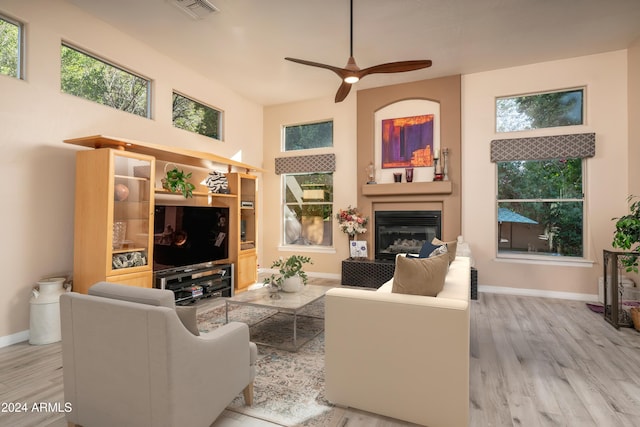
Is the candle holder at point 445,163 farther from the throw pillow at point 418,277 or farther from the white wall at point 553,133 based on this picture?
the throw pillow at point 418,277

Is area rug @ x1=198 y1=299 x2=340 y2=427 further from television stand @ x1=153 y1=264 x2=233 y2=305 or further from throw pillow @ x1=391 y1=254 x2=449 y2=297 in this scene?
throw pillow @ x1=391 y1=254 x2=449 y2=297

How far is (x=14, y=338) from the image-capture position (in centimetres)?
291

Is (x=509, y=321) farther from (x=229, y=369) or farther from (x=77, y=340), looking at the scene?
(x=77, y=340)

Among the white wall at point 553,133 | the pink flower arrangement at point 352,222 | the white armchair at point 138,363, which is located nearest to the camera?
the white armchair at point 138,363

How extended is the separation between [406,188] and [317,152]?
1927 millimetres

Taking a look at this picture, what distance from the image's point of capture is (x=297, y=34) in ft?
13.0

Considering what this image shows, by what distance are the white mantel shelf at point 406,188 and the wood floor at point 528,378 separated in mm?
2225

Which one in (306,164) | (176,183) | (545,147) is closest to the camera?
(176,183)

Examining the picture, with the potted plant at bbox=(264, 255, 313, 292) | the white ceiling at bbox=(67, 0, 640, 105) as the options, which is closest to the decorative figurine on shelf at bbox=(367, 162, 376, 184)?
the white ceiling at bbox=(67, 0, 640, 105)

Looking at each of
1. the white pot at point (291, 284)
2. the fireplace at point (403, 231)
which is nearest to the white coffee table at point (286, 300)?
the white pot at point (291, 284)

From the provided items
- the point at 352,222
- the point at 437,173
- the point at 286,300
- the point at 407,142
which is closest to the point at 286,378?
the point at 286,300

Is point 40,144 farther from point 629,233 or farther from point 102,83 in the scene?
point 629,233

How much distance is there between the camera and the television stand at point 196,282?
12.6 feet

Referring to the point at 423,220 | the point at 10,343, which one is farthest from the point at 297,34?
the point at 10,343
